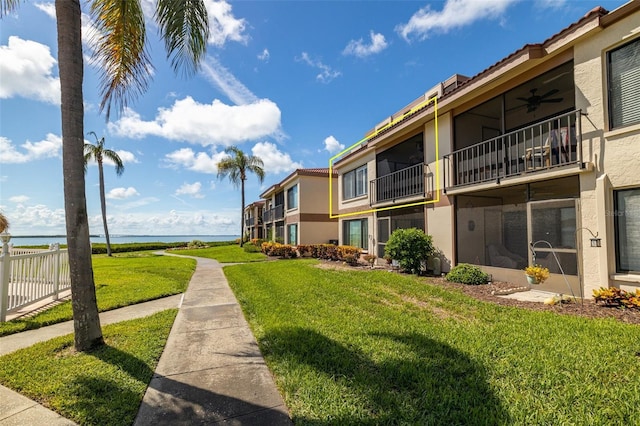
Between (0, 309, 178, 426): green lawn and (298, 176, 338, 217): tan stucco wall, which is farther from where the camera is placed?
(298, 176, 338, 217): tan stucco wall

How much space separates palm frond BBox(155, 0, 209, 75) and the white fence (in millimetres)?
5411

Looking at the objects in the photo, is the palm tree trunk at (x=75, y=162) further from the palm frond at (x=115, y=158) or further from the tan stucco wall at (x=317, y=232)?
the palm frond at (x=115, y=158)

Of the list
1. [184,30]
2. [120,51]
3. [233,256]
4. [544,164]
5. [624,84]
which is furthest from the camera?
[233,256]

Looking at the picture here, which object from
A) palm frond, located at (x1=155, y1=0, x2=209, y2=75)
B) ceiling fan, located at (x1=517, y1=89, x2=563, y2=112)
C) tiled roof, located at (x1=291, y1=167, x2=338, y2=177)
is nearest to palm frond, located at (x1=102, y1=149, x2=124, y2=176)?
tiled roof, located at (x1=291, y1=167, x2=338, y2=177)

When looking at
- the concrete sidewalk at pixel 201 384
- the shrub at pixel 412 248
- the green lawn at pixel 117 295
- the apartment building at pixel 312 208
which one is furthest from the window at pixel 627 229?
the apartment building at pixel 312 208

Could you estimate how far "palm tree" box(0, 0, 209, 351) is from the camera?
4.18 meters

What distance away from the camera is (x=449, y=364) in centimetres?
369

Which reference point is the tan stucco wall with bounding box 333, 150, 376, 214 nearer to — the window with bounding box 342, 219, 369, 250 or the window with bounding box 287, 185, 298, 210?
the window with bounding box 342, 219, 369, 250

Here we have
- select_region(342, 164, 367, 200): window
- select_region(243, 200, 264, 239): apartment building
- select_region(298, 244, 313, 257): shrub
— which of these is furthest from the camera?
select_region(243, 200, 264, 239): apartment building

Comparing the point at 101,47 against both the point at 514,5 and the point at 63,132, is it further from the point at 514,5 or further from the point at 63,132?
the point at 514,5

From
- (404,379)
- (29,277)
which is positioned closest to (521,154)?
(404,379)

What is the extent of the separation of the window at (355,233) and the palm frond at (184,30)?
11.9 meters

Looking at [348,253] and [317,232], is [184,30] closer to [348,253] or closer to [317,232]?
[348,253]

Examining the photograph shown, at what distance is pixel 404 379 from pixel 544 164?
24.0 ft
